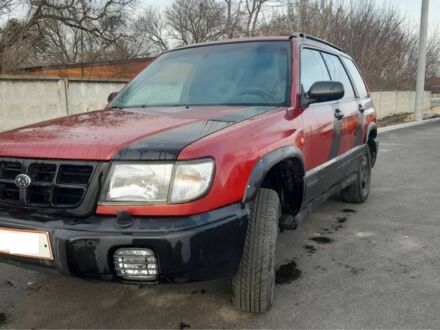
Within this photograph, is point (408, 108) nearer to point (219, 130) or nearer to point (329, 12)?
point (329, 12)

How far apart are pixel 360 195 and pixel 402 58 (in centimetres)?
2435

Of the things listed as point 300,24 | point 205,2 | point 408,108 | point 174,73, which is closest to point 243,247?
point 174,73

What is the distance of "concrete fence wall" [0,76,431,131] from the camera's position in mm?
8133

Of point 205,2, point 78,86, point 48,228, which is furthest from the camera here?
point 205,2

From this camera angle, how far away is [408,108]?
26.9 m

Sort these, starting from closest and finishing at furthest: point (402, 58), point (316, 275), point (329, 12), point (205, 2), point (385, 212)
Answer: point (316, 275) < point (385, 212) < point (329, 12) < point (402, 58) < point (205, 2)

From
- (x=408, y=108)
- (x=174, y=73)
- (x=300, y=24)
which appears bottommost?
(x=408, y=108)

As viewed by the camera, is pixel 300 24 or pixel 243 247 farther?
pixel 300 24

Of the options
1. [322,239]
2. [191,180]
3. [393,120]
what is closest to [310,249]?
[322,239]

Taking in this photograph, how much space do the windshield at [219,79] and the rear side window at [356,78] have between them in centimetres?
173

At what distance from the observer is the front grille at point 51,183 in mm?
2236

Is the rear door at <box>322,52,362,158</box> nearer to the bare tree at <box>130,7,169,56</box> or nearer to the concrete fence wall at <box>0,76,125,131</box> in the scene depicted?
the concrete fence wall at <box>0,76,125,131</box>

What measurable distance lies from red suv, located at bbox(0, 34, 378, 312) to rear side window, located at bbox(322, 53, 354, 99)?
1112mm

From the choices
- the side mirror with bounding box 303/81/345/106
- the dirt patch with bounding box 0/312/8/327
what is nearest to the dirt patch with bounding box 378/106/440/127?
the side mirror with bounding box 303/81/345/106
